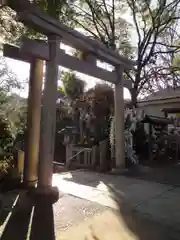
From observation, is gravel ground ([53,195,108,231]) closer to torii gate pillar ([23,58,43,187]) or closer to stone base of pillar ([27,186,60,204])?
stone base of pillar ([27,186,60,204])

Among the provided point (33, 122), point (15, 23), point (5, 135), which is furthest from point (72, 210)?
point (15, 23)

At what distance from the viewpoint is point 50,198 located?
3.95 m

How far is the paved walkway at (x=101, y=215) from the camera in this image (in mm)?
2770

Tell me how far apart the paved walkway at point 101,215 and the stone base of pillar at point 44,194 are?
10cm

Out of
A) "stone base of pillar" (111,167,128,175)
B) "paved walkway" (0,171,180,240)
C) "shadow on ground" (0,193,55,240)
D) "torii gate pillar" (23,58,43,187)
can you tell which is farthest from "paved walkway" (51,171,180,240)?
"torii gate pillar" (23,58,43,187)

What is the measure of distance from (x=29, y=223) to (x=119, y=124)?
13.2 ft

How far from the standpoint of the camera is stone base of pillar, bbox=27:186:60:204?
3.85m

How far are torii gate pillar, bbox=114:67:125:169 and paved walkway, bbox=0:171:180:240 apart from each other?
1.60 m

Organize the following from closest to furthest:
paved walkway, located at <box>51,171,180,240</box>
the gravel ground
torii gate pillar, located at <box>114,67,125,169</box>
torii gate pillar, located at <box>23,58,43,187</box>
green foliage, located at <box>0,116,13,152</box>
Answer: paved walkway, located at <box>51,171,180,240</box>, the gravel ground, torii gate pillar, located at <box>23,58,43,187</box>, green foliage, located at <box>0,116,13,152</box>, torii gate pillar, located at <box>114,67,125,169</box>

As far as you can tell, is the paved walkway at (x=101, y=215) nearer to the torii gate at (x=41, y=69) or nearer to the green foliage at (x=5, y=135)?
the torii gate at (x=41, y=69)

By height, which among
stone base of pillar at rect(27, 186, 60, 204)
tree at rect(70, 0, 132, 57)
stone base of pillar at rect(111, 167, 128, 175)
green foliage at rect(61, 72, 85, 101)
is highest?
tree at rect(70, 0, 132, 57)

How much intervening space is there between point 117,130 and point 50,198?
309cm

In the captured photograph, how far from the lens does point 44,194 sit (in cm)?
404

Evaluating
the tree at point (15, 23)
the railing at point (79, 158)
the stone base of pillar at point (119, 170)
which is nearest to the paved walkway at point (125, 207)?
the stone base of pillar at point (119, 170)
